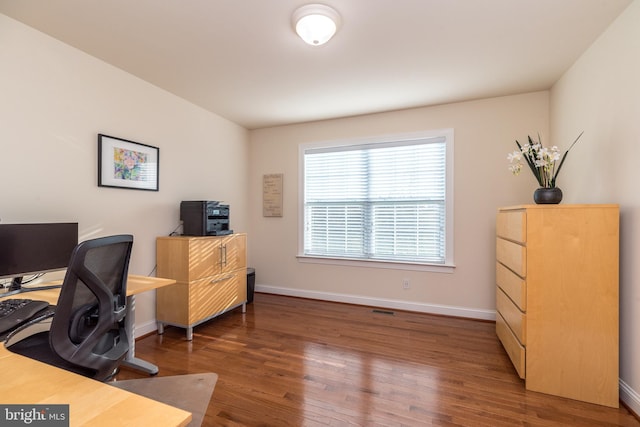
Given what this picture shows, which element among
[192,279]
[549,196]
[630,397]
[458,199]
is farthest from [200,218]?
[630,397]

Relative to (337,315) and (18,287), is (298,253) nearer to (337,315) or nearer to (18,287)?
(337,315)

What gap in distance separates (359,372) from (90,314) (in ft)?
6.07

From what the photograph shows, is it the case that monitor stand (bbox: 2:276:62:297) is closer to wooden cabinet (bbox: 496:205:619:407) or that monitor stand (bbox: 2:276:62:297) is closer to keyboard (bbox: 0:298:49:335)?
keyboard (bbox: 0:298:49:335)

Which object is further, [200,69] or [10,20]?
[200,69]

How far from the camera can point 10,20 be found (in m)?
2.01

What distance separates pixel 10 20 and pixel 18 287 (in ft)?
5.97

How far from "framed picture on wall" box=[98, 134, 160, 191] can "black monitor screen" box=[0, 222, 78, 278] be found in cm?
63

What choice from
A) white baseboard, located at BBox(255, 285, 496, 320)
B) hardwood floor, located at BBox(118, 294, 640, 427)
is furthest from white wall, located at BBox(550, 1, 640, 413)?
white baseboard, located at BBox(255, 285, 496, 320)

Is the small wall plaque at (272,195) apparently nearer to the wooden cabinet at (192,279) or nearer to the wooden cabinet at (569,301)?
the wooden cabinet at (192,279)

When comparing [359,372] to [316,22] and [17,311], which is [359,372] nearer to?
[17,311]

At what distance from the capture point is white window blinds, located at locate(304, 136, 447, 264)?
3588 mm

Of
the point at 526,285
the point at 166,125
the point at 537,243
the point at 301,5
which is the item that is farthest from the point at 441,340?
the point at 166,125

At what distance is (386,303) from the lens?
3775 millimetres

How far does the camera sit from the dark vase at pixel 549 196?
2.16m
